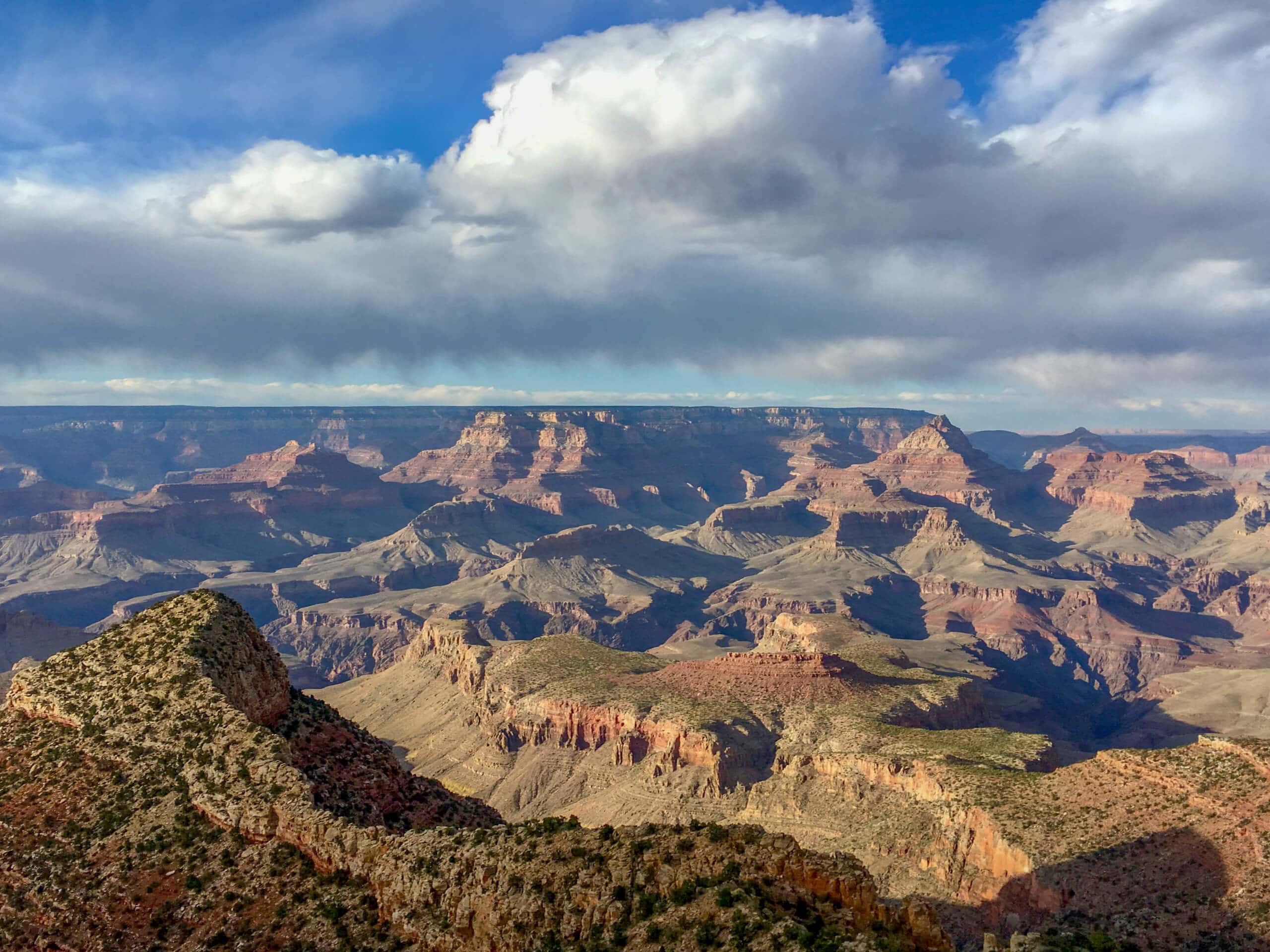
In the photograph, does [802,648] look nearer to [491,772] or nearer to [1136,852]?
[491,772]

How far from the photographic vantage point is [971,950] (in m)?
51.2

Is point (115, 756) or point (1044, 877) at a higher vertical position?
point (115, 756)

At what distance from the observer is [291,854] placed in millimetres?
34219

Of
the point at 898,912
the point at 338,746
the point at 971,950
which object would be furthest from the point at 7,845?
the point at 971,950

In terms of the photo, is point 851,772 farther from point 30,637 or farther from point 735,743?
point 30,637

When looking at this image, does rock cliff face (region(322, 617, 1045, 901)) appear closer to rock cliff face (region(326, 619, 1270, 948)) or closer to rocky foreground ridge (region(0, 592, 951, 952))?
rock cliff face (region(326, 619, 1270, 948))

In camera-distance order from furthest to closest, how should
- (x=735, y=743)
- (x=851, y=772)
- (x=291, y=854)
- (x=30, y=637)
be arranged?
(x=30, y=637)
(x=735, y=743)
(x=851, y=772)
(x=291, y=854)

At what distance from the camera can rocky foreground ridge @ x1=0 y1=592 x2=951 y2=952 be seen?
28875 mm

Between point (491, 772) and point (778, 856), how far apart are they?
285 ft

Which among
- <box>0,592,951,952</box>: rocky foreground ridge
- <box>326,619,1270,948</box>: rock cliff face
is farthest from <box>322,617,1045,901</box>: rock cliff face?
<box>0,592,951,952</box>: rocky foreground ridge

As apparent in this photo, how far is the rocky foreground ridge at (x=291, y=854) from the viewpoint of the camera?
28875mm

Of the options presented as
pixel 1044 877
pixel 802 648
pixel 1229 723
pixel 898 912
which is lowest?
pixel 1229 723

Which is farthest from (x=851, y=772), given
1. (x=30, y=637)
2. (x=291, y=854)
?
(x=30, y=637)

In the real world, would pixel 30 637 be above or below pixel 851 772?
below
